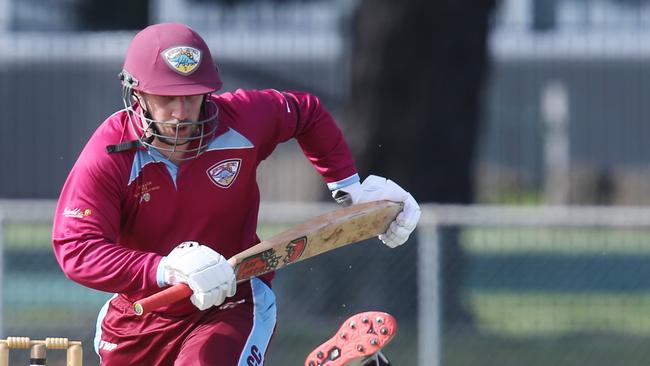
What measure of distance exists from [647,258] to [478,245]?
0.95 meters

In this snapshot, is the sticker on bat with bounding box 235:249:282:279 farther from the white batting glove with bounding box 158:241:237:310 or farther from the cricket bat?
the white batting glove with bounding box 158:241:237:310

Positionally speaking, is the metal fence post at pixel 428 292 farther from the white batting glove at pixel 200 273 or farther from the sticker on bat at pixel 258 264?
the white batting glove at pixel 200 273

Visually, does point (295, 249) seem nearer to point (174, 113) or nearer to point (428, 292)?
point (174, 113)

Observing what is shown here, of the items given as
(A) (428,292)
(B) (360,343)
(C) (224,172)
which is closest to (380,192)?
(B) (360,343)

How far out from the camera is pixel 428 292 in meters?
7.25

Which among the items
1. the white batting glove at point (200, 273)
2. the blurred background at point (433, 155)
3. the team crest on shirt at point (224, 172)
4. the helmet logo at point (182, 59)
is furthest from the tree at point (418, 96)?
the white batting glove at point (200, 273)

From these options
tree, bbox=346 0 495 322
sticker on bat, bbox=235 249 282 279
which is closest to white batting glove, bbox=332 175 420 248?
sticker on bat, bbox=235 249 282 279

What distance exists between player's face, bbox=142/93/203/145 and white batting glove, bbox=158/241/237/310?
1.49 feet

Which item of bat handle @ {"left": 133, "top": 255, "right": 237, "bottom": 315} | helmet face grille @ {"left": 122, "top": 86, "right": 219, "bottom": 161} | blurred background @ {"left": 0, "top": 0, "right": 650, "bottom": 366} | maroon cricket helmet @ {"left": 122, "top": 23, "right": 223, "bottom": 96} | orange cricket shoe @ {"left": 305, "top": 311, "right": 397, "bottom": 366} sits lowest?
blurred background @ {"left": 0, "top": 0, "right": 650, "bottom": 366}

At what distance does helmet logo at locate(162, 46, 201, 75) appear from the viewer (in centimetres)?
430

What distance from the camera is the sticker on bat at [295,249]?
4668 mm

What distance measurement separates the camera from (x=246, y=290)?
470cm

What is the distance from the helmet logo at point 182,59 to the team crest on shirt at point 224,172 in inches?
15.1

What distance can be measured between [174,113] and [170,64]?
164 mm
